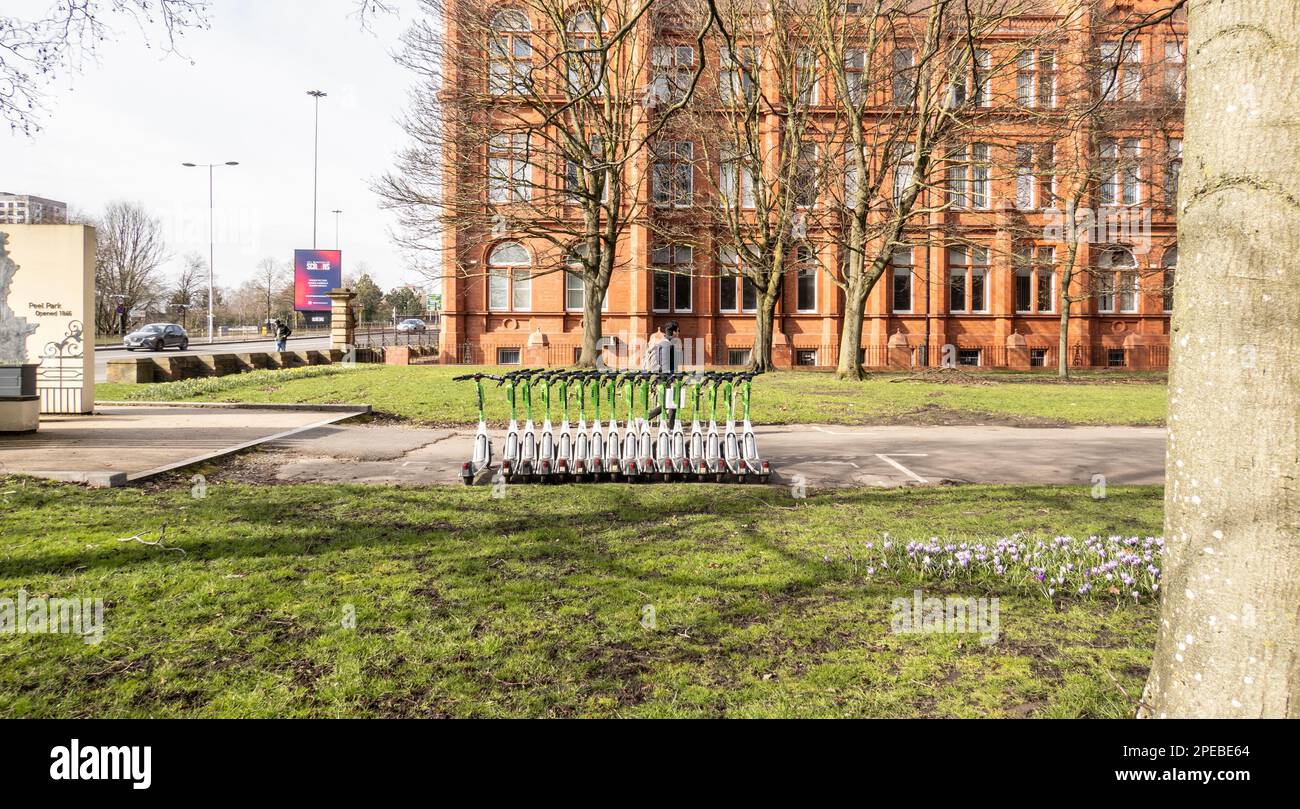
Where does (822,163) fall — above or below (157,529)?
above

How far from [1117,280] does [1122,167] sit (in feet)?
30.9

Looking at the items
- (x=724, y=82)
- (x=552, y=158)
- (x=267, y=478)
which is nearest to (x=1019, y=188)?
(x=724, y=82)

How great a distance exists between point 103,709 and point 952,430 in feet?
49.2

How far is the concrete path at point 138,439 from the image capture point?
927 centimetres

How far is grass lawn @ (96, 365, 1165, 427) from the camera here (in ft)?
57.3

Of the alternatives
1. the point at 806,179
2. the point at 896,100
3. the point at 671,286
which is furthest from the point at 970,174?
the point at 671,286

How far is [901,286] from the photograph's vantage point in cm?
3853

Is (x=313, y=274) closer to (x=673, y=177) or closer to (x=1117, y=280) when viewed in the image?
(x=673, y=177)

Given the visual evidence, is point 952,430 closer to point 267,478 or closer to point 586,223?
point 267,478

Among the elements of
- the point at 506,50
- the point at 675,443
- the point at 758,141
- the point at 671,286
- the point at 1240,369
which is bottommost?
the point at 675,443

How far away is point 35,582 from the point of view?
5016mm

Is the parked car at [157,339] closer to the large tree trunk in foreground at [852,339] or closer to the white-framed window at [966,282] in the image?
the large tree trunk in foreground at [852,339]

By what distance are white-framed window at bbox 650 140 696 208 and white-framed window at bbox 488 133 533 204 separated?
5.20 m

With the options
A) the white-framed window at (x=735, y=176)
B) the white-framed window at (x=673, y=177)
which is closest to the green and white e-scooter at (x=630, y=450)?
the white-framed window at (x=735, y=176)
